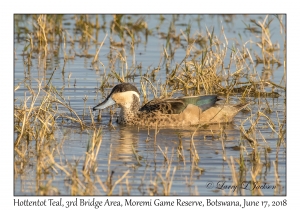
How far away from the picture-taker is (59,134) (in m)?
8.48

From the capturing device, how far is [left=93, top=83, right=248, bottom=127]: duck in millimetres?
9234

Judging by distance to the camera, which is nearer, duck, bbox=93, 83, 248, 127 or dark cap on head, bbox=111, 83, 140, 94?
duck, bbox=93, 83, 248, 127

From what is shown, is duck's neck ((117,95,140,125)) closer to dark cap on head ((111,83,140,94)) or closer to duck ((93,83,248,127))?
duck ((93,83,248,127))

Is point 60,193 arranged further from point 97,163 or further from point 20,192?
point 97,163

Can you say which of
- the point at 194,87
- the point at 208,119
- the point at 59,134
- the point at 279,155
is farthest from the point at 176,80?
the point at 279,155

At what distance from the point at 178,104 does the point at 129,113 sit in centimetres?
67

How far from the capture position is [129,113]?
30.9ft

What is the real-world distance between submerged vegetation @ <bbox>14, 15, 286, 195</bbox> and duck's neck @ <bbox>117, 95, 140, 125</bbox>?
251mm

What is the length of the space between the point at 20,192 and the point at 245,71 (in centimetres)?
618
